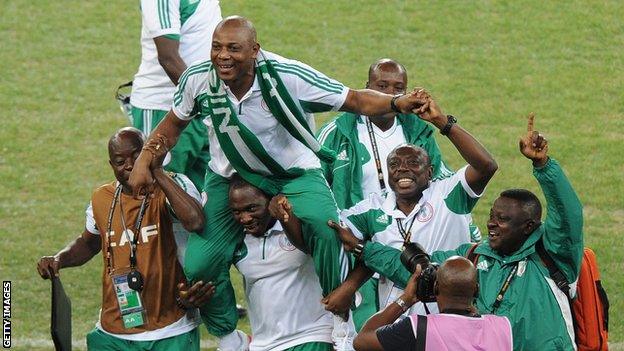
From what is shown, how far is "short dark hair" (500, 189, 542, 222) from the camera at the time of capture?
8289 mm

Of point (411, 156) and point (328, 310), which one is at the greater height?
point (411, 156)

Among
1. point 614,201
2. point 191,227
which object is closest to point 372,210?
point 191,227

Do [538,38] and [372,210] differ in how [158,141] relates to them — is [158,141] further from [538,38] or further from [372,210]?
[538,38]

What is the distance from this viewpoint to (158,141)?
8.60 m

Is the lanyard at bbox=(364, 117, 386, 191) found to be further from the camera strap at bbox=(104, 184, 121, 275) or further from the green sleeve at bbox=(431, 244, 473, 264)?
the camera strap at bbox=(104, 184, 121, 275)

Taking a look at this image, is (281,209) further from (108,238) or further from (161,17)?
(161,17)

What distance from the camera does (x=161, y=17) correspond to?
1055 centimetres

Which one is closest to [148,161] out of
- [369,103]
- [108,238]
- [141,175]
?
[141,175]

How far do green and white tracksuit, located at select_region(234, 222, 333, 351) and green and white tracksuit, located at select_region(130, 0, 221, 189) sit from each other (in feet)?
5.91

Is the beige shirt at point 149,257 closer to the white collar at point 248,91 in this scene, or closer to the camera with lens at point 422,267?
the white collar at point 248,91

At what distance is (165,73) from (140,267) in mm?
2241

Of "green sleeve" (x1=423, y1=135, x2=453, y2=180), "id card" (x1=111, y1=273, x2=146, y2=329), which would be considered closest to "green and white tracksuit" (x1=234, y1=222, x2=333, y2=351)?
"id card" (x1=111, y1=273, x2=146, y2=329)

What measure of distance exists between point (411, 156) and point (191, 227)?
4.11 ft

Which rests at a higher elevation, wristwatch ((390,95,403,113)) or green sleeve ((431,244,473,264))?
wristwatch ((390,95,403,113))
